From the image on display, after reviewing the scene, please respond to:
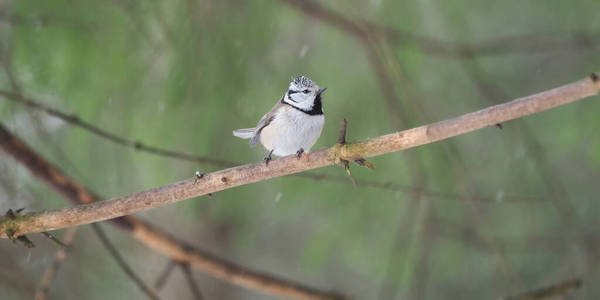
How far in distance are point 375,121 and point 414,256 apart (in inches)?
33.8

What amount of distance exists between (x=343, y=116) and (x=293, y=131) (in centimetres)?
121

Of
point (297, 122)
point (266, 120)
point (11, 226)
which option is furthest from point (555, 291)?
point (11, 226)

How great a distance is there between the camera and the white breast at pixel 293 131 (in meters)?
2.55

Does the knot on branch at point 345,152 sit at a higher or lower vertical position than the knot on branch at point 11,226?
lower

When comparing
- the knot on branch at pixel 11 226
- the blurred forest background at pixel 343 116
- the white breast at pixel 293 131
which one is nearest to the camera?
the knot on branch at pixel 11 226

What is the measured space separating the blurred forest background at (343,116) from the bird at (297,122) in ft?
1.45

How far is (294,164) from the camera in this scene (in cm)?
190

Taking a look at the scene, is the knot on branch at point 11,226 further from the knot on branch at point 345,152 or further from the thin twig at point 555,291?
the thin twig at point 555,291

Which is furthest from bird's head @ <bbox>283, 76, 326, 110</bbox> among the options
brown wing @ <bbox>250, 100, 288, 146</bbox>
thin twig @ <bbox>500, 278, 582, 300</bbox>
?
thin twig @ <bbox>500, 278, 582, 300</bbox>

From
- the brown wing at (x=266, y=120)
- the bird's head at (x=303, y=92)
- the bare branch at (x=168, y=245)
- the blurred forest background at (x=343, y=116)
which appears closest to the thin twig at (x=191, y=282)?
the bare branch at (x=168, y=245)

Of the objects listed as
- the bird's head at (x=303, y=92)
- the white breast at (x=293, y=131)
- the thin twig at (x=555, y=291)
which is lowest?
the thin twig at (x=555, y=291)

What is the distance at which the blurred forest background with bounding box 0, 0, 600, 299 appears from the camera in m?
3.29

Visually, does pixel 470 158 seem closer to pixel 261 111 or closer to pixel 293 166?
pixel 261 111

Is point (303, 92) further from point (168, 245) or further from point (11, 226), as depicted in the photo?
point (11, 226)
